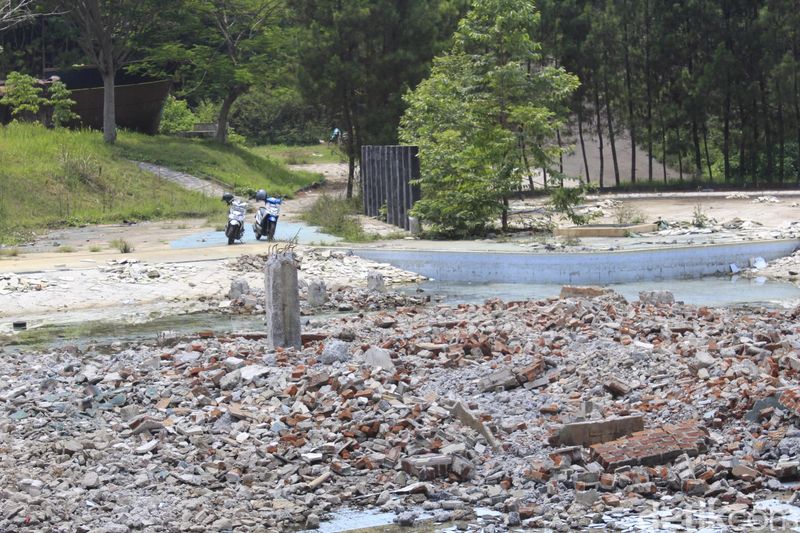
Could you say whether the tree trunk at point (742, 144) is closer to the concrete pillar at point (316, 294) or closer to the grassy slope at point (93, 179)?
the grassy slope at point (93, 179)

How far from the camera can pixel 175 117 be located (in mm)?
47594

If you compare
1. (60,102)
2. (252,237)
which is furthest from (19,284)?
(60,102)

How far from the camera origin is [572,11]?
37.5 meters

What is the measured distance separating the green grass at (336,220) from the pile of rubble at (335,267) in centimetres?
271

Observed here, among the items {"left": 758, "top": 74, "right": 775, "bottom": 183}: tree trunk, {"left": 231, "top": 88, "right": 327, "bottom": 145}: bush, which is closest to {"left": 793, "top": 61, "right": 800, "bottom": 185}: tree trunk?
{"left": 758, "top": 74, "right": 775, "bottom": 183}: tree trunk

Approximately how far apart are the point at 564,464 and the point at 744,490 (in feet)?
4.03

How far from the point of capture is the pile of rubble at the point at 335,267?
19.6 m

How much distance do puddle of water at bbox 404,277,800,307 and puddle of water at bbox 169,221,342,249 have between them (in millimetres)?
3878

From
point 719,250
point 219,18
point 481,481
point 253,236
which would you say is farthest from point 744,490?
point 219,18

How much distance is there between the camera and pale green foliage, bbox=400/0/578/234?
949 inches

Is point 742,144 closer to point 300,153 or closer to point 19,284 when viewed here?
point 300,153

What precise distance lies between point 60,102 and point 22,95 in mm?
1278

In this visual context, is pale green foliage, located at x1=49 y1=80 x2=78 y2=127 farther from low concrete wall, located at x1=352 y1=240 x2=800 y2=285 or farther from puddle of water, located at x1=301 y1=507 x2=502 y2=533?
puddle of water, located at x1=301 y1=507 x2=502 y2=533

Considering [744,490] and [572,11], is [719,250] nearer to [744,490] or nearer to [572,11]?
[744,490]
